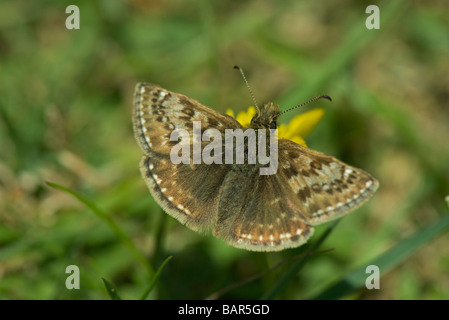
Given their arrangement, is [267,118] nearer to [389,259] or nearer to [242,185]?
[242,185]

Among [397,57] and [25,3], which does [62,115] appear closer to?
[25,3]

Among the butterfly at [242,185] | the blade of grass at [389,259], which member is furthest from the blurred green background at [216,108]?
the butterfly at [242,185]

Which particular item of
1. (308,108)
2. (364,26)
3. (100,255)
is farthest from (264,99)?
(100,255)

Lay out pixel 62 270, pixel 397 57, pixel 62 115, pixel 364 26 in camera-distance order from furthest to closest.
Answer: pixel 397 57 → pixel 62 115 → pixel 364 26 → pixel 62 270

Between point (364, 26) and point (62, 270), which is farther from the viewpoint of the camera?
point (364, 26)

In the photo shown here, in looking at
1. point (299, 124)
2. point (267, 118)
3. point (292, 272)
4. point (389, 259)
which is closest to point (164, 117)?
point (267, 118)

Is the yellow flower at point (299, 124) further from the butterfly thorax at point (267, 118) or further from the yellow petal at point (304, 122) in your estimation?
the butterfly thorax at point (267, 118)

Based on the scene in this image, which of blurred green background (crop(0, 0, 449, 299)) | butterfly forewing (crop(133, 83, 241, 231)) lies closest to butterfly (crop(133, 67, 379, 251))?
butterfly forewing (crop(133, 83, 241, 231))
